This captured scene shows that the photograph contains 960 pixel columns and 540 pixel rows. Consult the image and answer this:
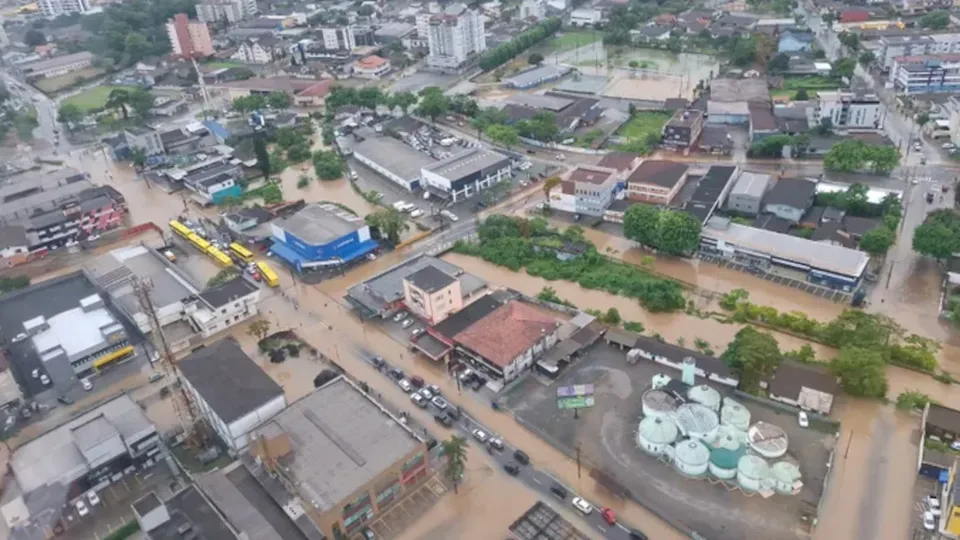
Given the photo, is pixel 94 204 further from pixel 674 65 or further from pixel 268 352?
pixel 674 65

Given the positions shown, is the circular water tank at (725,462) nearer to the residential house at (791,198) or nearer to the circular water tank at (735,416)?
the circular water tank at (735,416)

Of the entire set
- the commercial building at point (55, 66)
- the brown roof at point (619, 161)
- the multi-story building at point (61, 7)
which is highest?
the multi-story building at point (61, 7)

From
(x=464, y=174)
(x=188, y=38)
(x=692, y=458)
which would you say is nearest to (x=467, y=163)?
(x=464, y=174)

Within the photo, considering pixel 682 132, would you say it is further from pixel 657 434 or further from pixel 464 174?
pixel 657 434

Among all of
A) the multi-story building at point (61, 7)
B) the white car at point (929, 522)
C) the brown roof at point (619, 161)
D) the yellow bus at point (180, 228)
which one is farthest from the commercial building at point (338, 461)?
the multi-story building at point (61, 7)

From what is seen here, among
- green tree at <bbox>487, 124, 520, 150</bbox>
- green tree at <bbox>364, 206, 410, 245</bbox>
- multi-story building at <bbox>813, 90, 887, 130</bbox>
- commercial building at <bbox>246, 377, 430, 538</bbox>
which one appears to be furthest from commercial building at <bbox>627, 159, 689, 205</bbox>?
commercial building at <bbox>246, 377, 430, 538</bbox>

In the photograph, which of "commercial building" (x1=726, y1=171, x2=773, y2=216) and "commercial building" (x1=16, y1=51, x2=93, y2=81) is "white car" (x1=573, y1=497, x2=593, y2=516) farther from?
"commercial building" (x1=16, y1=51, x2=93, y2=81)
